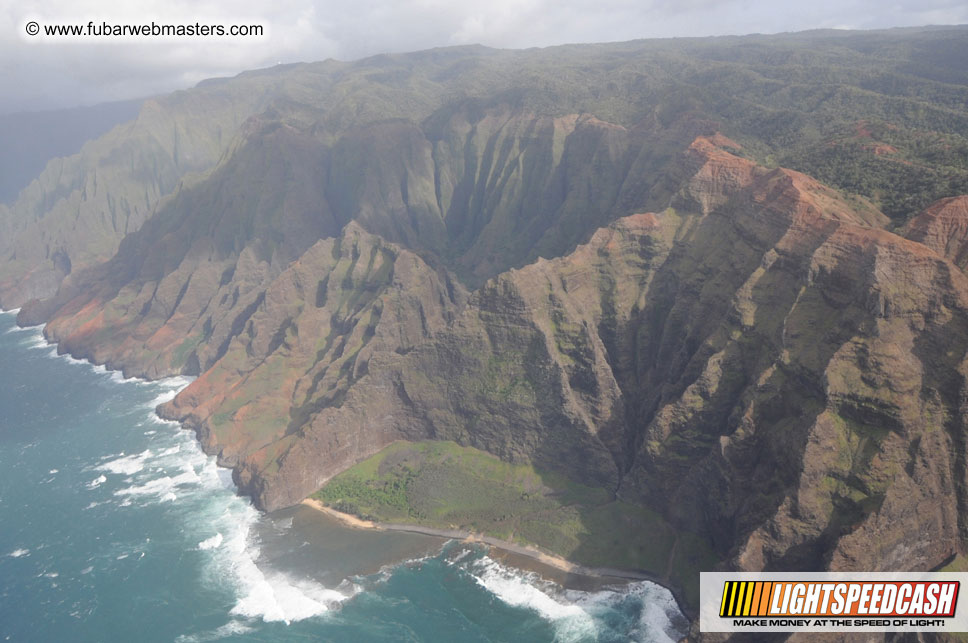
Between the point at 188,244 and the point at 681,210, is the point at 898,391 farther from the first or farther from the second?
the point at 188,244

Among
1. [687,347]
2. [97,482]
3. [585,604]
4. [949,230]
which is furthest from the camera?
[97,482]

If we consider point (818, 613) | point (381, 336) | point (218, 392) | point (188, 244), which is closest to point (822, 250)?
point (818, 613)

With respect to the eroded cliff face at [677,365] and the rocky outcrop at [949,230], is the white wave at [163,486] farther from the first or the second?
the rocky outcrop at [949,230]

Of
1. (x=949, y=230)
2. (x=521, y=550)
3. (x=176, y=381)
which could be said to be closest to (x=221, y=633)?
(x=521, y=550)

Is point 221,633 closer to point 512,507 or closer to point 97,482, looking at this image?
point 512,507

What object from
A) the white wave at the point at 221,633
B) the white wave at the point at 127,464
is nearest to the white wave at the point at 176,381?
the white wave at the point at 127,464

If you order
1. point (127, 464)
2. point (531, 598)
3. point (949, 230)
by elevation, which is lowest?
point (531, 598)
